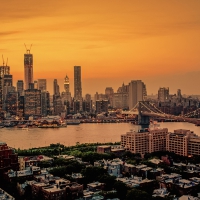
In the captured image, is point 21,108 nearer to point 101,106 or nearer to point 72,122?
point 101,106

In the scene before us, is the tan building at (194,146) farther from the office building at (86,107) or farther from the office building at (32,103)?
the office building at (86,107)

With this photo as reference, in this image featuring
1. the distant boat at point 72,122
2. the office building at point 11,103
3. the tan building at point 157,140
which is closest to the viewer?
the tan building at point 157,140

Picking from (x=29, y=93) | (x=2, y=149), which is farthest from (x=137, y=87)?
(x=2, y=149)

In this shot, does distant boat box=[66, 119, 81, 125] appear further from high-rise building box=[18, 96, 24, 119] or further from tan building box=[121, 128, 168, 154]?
tan building box=[121, 128, 168, 154]

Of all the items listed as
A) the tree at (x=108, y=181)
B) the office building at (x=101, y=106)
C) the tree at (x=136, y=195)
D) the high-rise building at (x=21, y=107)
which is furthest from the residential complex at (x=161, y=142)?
the office building at (x=101, y=106)

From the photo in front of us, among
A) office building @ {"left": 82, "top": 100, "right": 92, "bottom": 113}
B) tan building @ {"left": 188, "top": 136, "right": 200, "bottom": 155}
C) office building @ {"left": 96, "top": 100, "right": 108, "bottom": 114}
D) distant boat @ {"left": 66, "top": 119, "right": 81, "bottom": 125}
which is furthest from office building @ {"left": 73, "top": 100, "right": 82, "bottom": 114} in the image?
tan building @ {"left": 188, "top": 136, "right": 200, "bottom": 155}

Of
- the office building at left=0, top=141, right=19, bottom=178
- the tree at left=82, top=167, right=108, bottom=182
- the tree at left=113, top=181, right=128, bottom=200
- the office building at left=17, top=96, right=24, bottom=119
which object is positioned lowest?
the tree at left=113, top=181, right=128, bottom=200

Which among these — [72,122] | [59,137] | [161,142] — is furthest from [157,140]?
[72,122]

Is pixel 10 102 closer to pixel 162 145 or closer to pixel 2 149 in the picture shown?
pixel 162 145

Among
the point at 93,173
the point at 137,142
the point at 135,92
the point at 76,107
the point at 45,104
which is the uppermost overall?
the point at 135,92
